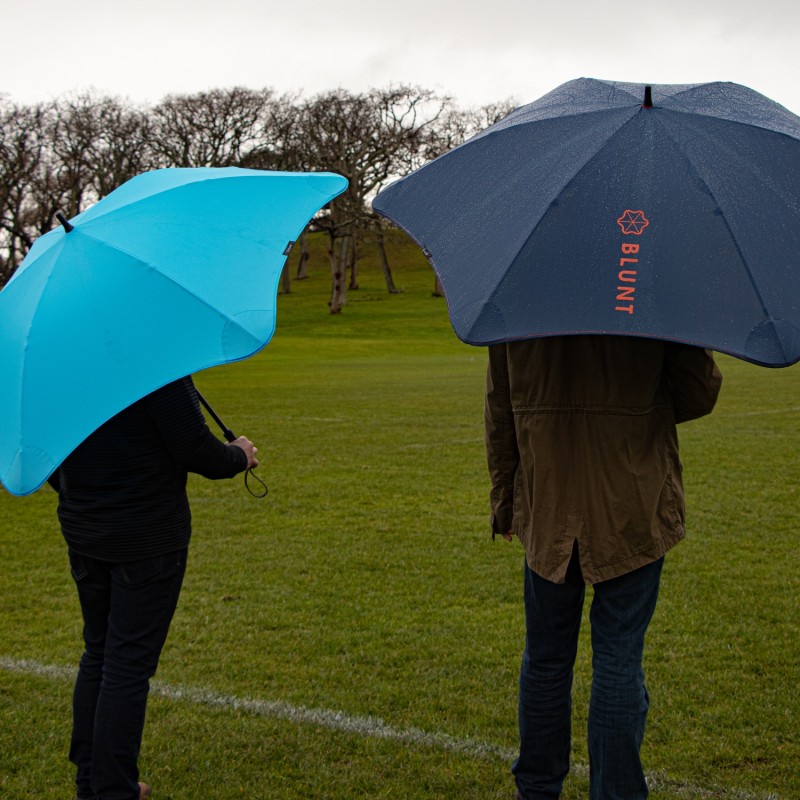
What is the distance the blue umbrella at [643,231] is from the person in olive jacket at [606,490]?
373 millimetres

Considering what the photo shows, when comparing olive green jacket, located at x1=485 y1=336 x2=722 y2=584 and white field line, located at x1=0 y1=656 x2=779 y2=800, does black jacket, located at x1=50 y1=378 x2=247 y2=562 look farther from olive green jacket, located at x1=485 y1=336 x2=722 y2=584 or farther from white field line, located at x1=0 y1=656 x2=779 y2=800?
white field line, located at x1=0 y1=656 x2=779 y2=800

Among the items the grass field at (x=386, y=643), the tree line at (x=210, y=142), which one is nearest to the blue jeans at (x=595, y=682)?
the grass field at (x=386, y=643)

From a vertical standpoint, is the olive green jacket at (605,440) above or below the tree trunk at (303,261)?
below

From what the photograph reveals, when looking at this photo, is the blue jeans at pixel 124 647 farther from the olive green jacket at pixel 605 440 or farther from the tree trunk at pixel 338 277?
the tree trunk at pixel 338 277

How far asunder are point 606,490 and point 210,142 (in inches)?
2067

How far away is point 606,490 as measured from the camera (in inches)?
122

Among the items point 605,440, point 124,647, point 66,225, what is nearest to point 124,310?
point 66,225

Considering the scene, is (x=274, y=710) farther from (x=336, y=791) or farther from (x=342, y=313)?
(x=342, y=313)

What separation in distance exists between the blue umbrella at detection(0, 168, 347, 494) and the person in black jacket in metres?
0.22

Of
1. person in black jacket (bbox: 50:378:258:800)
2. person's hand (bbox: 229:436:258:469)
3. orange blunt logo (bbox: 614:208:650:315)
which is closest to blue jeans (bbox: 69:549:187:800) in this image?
person in black jacket (bbox: 50:378:258:800)

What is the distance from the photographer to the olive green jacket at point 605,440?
10.1 ft

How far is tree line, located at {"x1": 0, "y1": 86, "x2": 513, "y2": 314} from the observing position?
50.6 m

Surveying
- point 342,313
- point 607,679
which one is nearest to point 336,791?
point 607,679

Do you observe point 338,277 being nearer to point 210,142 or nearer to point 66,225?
point 210,142
